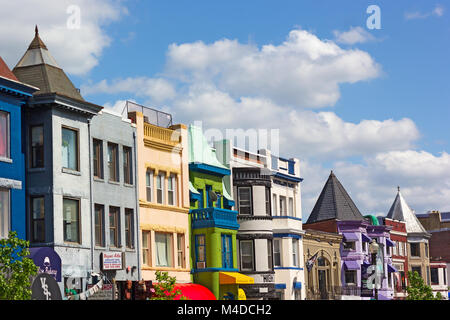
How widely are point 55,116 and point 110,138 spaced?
181 inches

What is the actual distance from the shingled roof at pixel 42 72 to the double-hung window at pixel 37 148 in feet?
5.87

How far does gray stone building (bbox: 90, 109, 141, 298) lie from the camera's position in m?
39.6

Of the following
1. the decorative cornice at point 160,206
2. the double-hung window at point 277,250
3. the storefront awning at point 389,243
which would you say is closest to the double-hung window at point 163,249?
the decorative cornice at point 160,206

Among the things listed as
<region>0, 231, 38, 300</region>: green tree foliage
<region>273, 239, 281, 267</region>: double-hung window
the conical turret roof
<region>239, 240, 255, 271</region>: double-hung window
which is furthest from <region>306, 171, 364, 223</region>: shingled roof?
<region>0, 231, 38, 300</region>: green tree foliage

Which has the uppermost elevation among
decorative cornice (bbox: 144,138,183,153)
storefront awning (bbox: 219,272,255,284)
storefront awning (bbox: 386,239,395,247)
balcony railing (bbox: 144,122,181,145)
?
balcony railing (bbox: 144,122,181,145)

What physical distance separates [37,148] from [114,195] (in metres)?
5.58

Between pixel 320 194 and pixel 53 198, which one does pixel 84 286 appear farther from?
pixel 320 194

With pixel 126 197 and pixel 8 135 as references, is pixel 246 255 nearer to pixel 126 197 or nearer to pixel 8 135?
pixel 126 197

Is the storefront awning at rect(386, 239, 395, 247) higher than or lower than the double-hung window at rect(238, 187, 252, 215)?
lower

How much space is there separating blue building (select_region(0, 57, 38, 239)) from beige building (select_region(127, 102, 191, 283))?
8.70 meters

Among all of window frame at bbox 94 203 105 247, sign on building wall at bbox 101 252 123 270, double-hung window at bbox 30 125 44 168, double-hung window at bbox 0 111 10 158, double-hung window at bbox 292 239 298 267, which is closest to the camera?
double-hung window at bbox 0 111 10 158

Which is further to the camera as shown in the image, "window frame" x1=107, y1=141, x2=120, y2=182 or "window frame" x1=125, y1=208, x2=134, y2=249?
"window frame" x1=125, y1=208, x2=134, y2=249

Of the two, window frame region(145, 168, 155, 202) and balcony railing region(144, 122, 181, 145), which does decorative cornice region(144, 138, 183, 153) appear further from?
window frame region(145, 168, 155, 202)
